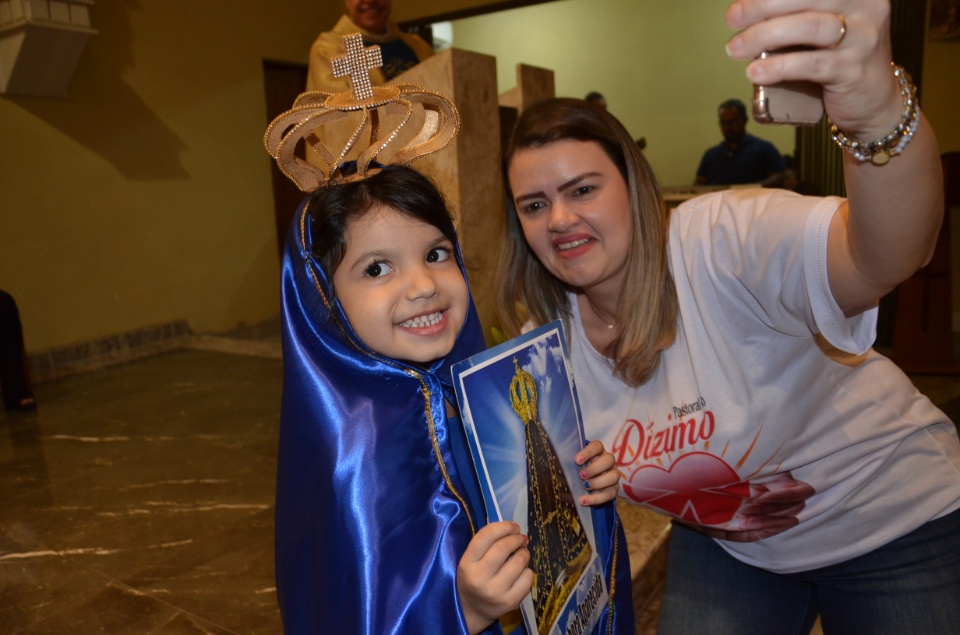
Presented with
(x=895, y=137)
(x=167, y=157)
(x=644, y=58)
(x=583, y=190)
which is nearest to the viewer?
(x=895, y=137)

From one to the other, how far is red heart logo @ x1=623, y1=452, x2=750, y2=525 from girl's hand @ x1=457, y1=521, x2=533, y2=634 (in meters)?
0.58

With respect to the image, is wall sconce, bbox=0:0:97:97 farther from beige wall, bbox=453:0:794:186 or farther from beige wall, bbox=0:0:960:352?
beige wall, bbox=453:0:794:186

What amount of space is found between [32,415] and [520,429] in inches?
169

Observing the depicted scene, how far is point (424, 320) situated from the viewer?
122 centimetres

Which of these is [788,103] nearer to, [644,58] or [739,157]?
[739,157]

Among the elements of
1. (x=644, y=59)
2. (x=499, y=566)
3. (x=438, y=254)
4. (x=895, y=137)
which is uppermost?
(x=644, y=59)

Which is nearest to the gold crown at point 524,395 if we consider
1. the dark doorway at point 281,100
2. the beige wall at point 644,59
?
the dark doorway at point 281,100

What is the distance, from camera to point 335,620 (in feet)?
3.72

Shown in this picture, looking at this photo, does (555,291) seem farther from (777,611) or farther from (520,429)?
(777,611)

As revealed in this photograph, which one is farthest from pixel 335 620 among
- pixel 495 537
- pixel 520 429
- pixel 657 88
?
pixel 657 88

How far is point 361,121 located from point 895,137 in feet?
2.85

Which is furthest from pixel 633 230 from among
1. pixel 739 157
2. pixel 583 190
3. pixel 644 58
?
pixel 644 58

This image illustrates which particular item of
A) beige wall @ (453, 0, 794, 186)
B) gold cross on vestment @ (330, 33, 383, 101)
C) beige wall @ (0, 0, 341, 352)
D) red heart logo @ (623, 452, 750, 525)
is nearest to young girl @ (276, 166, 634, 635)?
gold cross on vestment @ (330, 33, 383, 101)

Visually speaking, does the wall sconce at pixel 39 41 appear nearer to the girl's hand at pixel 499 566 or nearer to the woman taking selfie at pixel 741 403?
the woman taking selfie at pixel 741 403
